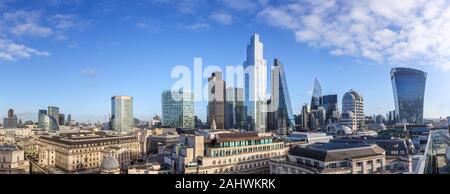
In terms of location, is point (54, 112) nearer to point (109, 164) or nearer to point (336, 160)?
point (109, 164)

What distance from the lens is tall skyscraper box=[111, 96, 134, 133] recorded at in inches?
1369

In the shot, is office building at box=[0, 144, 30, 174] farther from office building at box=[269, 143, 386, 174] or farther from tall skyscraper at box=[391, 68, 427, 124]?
tall skyscraper at box=[391, 68, 427, 124]

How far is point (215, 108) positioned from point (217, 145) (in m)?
23.8

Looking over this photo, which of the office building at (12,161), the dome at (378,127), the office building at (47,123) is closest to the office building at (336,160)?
the office building at (12,161)

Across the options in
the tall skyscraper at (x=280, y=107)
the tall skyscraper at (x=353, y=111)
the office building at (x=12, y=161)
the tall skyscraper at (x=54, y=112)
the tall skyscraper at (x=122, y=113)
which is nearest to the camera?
the office building at (x=12, y=161)

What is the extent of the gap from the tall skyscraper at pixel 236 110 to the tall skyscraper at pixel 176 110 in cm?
576

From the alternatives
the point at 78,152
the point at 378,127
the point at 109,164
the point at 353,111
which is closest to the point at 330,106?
the point at 353,111

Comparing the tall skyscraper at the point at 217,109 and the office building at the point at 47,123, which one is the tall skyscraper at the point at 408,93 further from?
the office building at the point at 47,123

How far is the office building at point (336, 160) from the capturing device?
1012 centimetres

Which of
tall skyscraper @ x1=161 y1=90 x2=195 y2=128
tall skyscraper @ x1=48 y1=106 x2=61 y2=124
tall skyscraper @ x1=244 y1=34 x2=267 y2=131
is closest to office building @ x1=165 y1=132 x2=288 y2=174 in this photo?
tall skyscraper @ x1=48 y1=106 x2=61 y2=124
